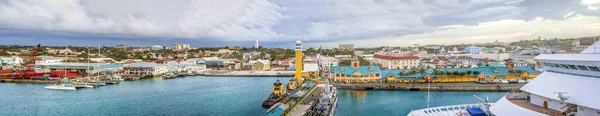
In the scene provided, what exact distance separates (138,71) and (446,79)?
3175 centimetres

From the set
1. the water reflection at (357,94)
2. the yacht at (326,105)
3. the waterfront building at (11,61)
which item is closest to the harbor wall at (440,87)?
the water reflection at (357,94)

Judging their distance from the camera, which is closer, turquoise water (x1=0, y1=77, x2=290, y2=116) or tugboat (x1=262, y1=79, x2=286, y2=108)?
turquoise water (x1=0, y1=77, x2=290, y2=116)

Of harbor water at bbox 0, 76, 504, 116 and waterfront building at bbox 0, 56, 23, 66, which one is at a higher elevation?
waterfront building at bbox 0, 56, 23, 66

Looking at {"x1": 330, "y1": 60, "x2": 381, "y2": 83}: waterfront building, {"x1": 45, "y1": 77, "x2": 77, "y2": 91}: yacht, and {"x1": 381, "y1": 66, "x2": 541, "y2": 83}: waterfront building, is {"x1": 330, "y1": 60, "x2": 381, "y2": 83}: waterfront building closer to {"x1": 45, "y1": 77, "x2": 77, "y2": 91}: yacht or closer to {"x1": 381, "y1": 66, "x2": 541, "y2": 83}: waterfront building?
{"x1": 381, "y1": 66, "x2": 541, "y2": 83}: waterfront building

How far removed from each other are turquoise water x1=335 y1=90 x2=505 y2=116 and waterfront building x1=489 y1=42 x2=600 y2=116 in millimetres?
8122

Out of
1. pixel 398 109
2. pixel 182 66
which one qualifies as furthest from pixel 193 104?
pixel 182 66

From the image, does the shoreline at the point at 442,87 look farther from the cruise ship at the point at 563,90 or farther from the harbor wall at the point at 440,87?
the cruise ship at the point at 563,90

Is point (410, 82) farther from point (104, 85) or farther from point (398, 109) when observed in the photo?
point (104, 85)

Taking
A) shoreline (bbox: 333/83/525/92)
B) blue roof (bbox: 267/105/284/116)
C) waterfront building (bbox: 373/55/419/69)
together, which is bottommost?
blue roof (bbox: 267/105/284/116)

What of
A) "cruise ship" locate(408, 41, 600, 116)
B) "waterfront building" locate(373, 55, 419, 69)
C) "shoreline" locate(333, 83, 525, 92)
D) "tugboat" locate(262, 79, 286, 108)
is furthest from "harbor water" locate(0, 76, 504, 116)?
"waterfront building" locate(373, 55, 419, 69)

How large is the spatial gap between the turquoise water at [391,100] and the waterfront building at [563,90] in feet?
26.6

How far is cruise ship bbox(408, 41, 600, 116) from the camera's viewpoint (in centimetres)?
616

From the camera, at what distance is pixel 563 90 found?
663 centimetres

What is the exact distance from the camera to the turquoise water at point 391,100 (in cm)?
1628
